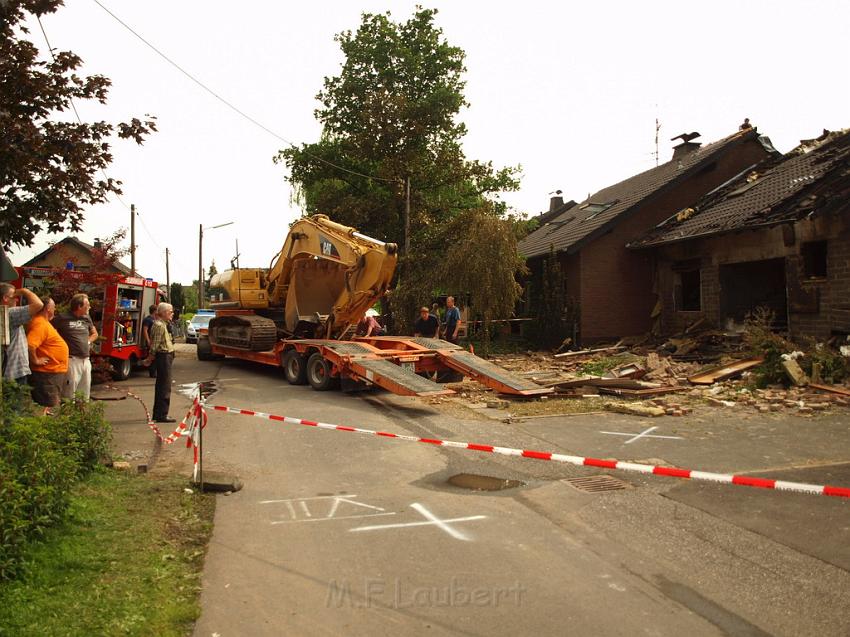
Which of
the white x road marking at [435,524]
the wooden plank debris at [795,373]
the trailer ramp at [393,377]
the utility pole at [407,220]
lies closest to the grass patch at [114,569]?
the white x road marking at [435,524]

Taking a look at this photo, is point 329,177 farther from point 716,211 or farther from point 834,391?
point 834,391

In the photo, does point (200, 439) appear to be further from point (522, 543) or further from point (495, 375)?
point (495, 375)

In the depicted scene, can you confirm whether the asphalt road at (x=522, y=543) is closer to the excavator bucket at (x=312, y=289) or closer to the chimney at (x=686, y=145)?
the excavator bucket at (x=312, y=289)

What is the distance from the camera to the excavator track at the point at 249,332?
14.2m

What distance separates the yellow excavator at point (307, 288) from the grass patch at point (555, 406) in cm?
431

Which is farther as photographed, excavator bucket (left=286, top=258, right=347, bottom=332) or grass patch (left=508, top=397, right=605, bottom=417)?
excavator bucket (left=286, top=258, right=347, bottom=332)

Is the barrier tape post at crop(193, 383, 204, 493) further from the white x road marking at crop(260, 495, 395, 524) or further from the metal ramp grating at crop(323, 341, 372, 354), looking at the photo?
the metal ramp grating at crop(323, 341, 372, 354)

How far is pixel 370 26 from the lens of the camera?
26.2m

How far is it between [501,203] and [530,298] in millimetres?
6525

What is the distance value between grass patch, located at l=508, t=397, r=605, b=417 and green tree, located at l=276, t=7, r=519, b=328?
1181cm

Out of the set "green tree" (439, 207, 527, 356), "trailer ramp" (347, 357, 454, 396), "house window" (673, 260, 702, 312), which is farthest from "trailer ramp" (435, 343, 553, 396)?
"house window" (673, 260, 702, 312)

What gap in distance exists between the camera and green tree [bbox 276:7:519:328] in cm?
2372

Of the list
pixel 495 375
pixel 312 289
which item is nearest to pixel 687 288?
pixel 495 375

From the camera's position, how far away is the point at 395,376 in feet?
33.5
